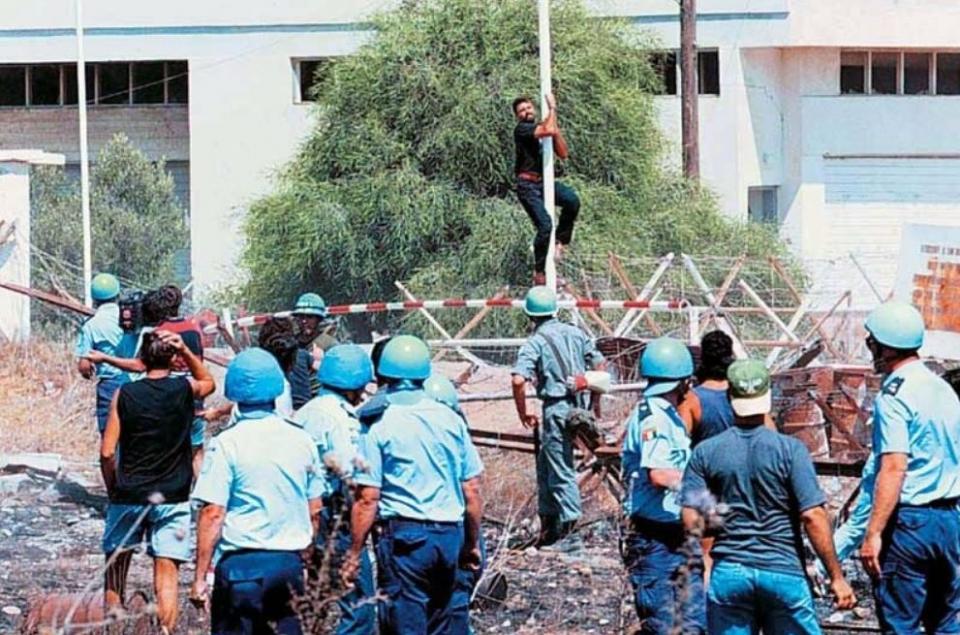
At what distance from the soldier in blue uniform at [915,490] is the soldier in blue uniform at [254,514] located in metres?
2.29

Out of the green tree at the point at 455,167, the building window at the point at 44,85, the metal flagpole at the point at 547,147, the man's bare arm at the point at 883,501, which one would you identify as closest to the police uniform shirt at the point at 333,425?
the man's bare arm at the point at 883,501

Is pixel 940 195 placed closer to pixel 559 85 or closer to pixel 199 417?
pixel 559 85

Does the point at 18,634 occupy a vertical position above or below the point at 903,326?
below

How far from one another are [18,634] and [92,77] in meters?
29.3

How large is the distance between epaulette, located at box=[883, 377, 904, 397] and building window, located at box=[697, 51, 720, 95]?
2732 centimetres

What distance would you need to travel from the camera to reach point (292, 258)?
1152 inches

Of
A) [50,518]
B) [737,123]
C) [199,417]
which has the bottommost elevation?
[50,518]

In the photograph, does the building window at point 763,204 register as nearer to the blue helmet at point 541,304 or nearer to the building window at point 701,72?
the building window at point 701,72

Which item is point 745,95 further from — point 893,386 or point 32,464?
point 893,386

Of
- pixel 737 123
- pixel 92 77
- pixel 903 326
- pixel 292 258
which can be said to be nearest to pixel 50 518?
pixel 903 326

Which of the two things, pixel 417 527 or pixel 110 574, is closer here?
pixel 417 527

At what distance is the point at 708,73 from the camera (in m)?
34.9

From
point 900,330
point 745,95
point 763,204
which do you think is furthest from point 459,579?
point 763,204

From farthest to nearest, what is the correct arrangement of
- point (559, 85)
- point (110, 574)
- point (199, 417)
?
point (559, 85) → point (199, 417) → point (110, 574)
